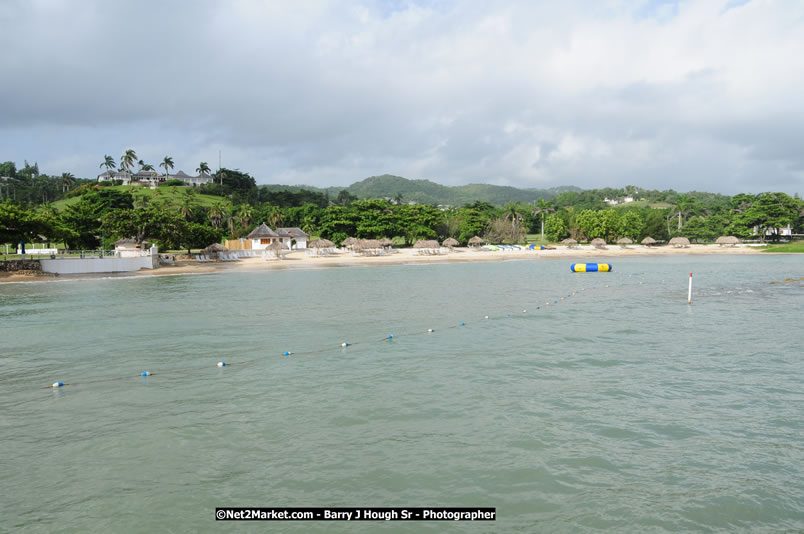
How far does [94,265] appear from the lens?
41219mm

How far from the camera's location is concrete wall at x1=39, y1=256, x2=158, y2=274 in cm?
3981

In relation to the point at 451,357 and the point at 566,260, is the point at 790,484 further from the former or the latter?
the point at 566,260

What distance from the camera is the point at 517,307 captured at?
2216cm

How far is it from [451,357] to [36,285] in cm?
3428

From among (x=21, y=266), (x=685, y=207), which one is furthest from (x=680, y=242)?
(x=21, y=266)

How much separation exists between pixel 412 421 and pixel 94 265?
41.1m

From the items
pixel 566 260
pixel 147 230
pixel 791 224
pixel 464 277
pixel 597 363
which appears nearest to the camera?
pixel 597 363

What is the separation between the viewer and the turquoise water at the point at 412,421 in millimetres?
6207

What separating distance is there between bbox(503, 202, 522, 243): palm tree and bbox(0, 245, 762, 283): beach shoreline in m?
14.7

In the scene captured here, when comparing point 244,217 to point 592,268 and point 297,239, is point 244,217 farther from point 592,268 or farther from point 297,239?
point 592,268

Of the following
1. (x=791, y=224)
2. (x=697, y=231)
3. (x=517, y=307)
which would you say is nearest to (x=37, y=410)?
(x=517, y=307)

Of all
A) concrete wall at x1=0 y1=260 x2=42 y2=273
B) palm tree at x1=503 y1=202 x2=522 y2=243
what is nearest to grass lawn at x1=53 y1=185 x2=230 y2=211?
palm tree at x1=503 y1=202 x2=522 y2=243

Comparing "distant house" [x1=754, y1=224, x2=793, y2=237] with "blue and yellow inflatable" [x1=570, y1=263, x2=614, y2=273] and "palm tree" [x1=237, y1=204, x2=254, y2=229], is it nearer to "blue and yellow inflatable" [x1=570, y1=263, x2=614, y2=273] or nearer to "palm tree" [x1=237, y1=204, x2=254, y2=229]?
"blue and yellow inflatable" [x1=570, y1=263, x2=614, y2=273]

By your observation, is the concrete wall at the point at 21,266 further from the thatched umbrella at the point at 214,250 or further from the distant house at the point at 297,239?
the distant house at the point at 297,239
